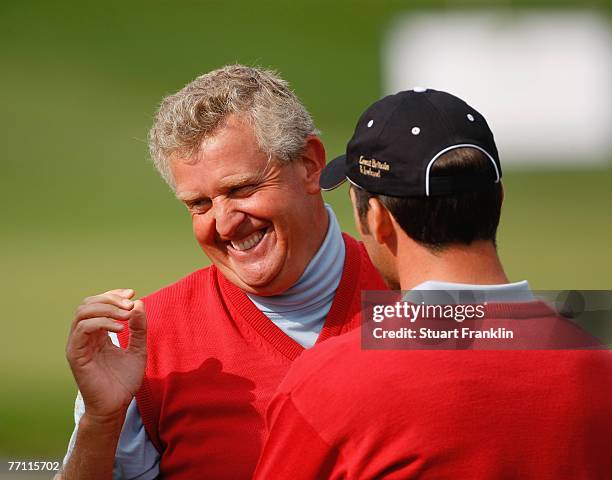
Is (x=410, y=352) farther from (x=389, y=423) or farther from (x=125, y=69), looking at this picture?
(x=125, y=69)

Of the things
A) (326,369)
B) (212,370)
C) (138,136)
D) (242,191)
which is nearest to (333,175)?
(242,191)

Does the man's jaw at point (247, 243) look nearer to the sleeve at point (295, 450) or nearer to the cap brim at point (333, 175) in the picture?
the cap brim at point (333, 175)

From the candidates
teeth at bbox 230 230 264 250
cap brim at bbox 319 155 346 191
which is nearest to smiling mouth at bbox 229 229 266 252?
teeth at bbox 230 230 264 250

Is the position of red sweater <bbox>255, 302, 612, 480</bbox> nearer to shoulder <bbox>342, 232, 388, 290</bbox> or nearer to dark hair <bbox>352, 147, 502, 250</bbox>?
dark hair <bbox>352, 147, 502, 250</bbox>

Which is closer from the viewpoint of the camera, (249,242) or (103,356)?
(103,356)

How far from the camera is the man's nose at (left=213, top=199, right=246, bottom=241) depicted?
7.03ft

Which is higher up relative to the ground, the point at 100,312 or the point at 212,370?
the point at 100,312

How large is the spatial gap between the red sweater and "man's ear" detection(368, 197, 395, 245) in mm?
207

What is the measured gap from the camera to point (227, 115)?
217 centimetres

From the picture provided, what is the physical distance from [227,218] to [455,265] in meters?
0.77

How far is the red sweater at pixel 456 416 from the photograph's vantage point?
4.51 feet

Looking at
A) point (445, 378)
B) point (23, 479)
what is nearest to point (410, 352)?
point (445, 378)

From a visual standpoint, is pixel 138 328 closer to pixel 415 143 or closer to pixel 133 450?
pixel 133 450

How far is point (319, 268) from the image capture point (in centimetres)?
229
